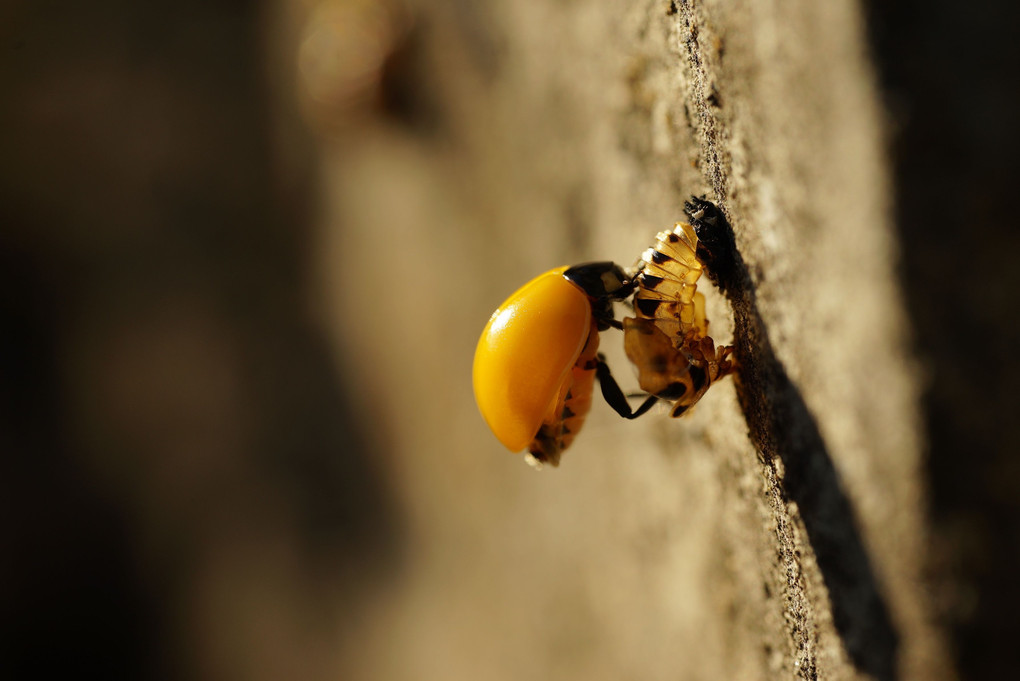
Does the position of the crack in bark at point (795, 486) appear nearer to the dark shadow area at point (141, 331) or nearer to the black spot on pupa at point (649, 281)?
the black spot on pupa at point (649, 281)

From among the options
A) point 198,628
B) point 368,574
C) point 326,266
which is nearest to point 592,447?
point 368,574

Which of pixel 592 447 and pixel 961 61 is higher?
pixel 961 61

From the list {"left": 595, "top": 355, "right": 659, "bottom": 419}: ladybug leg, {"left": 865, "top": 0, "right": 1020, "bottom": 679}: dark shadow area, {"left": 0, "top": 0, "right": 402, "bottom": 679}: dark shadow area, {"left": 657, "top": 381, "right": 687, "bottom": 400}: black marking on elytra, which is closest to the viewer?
{"left": 865, "top": 0, "right": 1020, "bottom": 679}: dark shadow area

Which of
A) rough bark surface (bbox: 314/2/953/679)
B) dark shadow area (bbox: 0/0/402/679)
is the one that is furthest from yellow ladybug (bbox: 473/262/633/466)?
dark shadow area (bbox: 0/0/402/679)

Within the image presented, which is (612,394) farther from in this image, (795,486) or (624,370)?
(624,370)

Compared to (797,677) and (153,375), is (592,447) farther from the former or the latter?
(153,375)

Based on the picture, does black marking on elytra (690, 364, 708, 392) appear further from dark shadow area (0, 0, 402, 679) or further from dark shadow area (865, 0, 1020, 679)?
dark shadow area (0, 0, 402, 679)
